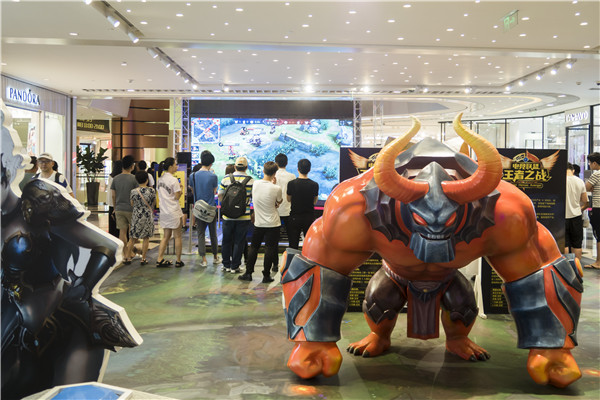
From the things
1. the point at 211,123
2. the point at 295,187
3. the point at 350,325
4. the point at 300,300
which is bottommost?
the point at 350,325

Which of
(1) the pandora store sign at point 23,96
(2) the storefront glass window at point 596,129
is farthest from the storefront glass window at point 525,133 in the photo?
(1) the pandora store sign at point 23,96

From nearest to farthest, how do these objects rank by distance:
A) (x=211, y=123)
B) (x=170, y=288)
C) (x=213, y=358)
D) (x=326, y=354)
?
(x=326, y=354) < (x=213, y=358) < (x=170, y=288) < (x=211, y=123)

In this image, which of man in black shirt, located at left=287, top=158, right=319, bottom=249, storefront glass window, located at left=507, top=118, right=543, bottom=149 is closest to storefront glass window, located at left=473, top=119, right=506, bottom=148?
storefront glass window, located at left=507, top=118, right=543, bottom=149

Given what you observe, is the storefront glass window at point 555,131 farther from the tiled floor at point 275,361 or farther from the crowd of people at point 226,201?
the tiled floor at point 275,361

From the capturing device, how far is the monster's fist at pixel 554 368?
305 cm

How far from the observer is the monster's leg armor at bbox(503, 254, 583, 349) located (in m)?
3.02

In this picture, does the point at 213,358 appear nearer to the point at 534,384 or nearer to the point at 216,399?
the point at 216,399

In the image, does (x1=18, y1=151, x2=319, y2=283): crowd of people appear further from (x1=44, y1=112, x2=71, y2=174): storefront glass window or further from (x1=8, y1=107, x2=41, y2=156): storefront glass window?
(x1=44, y1=112, x2=71, y2=174): storefront glass window

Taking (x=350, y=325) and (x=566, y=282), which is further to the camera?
→ (x=350, y=325)

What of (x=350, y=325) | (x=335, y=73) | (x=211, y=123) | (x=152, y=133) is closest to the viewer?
(x=350, y=325)

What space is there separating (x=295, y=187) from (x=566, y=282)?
343cm

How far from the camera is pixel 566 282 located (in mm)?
3059

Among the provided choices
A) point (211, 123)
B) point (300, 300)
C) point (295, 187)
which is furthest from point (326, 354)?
point (211, 123)

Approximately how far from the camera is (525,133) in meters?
21.6
